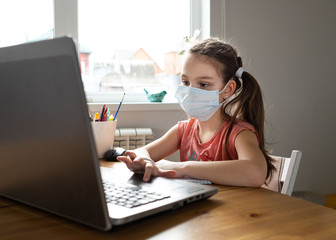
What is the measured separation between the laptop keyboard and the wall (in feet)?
5.32

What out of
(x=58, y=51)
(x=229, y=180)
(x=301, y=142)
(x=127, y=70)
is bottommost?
(x=301, y=142)

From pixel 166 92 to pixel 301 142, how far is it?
3.22 feet

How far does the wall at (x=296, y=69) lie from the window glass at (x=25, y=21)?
0.99 meters

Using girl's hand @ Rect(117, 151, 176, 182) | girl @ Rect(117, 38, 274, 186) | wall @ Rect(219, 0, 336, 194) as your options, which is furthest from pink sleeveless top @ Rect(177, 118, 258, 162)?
wall @ Rect(219, 0, 336, 194)

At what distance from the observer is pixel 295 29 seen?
2371mm

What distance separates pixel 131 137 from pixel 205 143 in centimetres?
61

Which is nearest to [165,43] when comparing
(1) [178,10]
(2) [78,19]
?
(1) [178,10]

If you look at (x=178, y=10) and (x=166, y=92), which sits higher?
(x=178, y=10)

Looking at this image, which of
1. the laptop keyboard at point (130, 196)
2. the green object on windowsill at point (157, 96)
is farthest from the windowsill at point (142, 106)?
the laptop keyboard at point (130, 196)

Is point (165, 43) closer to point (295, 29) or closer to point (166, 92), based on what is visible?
point (166, 92)

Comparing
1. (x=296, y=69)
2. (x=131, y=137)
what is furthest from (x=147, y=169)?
(x=296, y=69)

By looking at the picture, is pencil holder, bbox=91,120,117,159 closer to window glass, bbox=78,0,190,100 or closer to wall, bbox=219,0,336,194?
window glass, bbox=78,0,190,100

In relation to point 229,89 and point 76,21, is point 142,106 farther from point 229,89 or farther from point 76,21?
point 229,89

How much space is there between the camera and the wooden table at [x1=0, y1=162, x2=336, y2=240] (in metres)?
0.54
